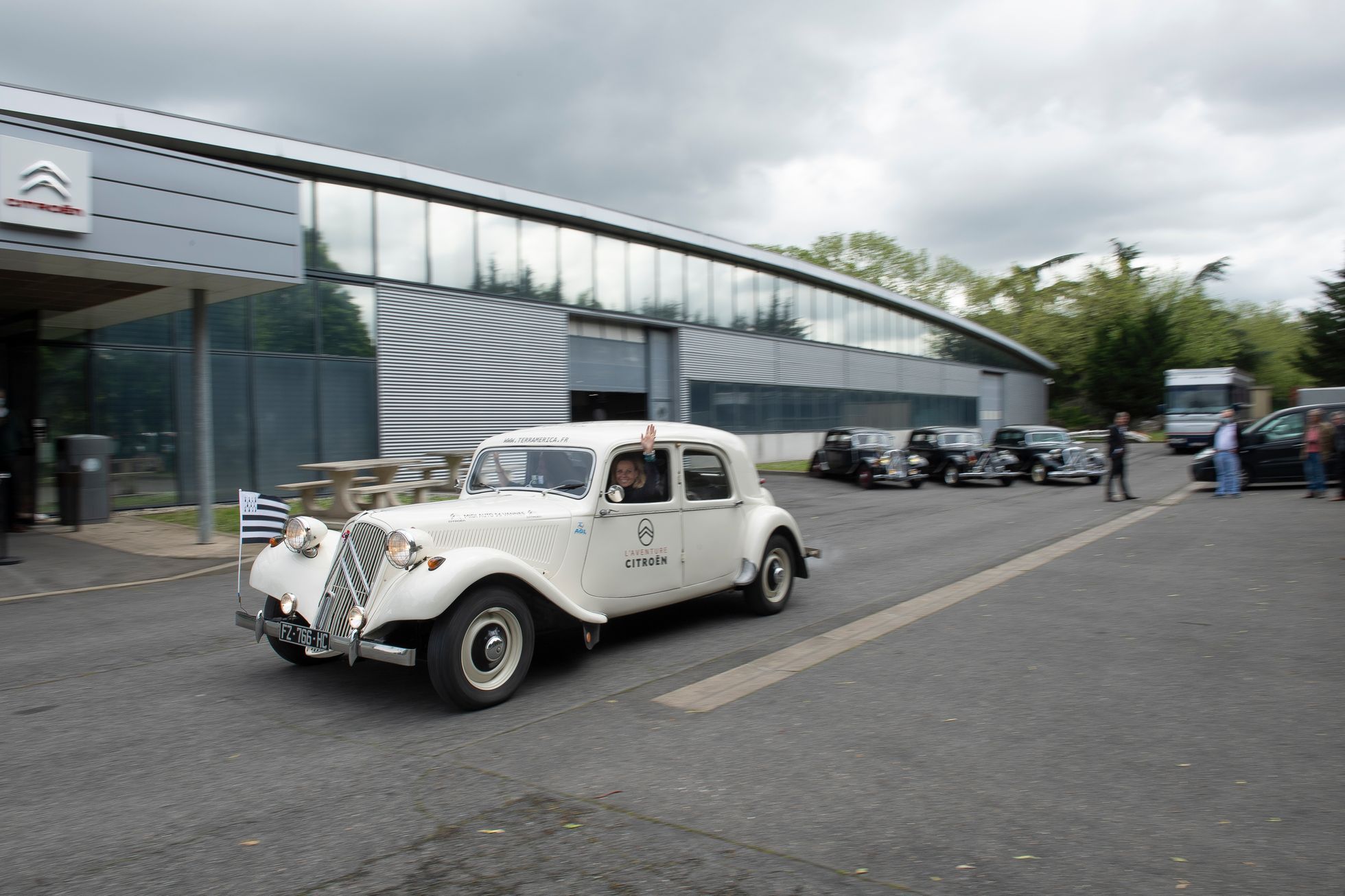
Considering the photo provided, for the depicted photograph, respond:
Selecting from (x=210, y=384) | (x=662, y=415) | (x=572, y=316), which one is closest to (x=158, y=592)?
(x=210, y=384)

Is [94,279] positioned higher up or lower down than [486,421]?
higher up

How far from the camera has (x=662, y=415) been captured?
29906mm

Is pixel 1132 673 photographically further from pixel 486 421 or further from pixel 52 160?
pixel 486 421

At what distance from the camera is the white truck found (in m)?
33.7

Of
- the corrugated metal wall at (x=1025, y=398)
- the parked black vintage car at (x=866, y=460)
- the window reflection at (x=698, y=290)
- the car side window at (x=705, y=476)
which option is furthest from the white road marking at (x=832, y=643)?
the corrugated metal wall at (x=1025, y=398)

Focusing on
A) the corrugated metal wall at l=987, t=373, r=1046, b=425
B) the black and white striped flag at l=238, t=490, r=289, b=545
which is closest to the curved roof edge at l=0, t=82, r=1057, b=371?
the black and white striped flag at l=238, t=490, r=289, b=545

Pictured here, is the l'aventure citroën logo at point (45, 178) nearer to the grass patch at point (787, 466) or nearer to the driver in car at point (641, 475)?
the driver in car at point (641, 475)

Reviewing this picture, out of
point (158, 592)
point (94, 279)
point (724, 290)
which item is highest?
point (724, 290)

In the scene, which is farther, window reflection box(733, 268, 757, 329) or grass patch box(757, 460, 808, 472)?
window reflection box(733, 268, 757, 329)

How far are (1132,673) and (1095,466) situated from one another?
18968mm

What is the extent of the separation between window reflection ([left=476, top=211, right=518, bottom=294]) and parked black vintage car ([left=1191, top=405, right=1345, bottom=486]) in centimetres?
1759

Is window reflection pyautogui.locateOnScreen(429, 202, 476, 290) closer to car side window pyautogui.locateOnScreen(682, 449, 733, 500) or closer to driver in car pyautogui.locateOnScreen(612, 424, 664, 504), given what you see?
car side window pyautogui.locateOnScreen(682, 449, 733, 500)

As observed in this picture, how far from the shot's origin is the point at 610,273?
27.2 metres

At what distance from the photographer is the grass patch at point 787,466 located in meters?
31.4
